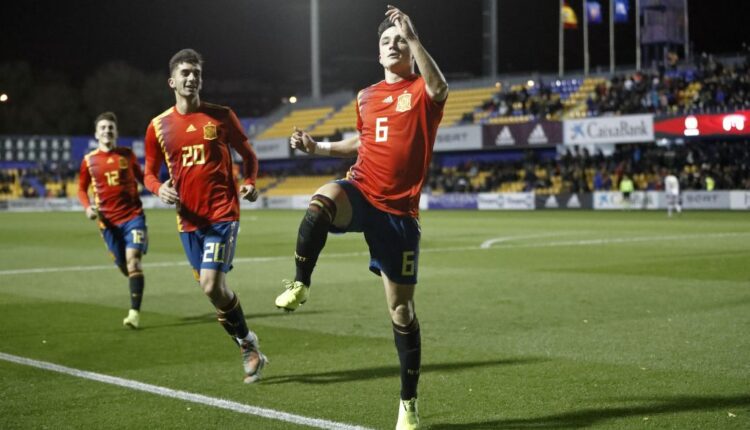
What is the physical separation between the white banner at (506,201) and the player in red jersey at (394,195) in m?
41.5

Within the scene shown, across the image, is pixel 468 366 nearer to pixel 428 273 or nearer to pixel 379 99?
pixel 379 99

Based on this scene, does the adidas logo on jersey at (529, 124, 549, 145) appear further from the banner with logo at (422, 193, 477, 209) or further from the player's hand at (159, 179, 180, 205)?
the player's hand at (159, 179, 180, 205)

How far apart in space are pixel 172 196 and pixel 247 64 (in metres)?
111

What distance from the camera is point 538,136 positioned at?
47844mm

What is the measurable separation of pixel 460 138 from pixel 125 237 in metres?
41.2

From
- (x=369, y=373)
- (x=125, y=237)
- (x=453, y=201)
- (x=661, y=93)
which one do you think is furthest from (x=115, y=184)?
(x=453, y=201)

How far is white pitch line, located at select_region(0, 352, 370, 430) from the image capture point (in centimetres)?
610

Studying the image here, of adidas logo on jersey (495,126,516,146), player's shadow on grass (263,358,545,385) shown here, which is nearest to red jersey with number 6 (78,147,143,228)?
player's shadow on grass (263,358,545,385)

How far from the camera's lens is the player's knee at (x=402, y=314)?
5953mm

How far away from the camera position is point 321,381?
754cm

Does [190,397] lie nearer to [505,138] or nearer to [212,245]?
[212,245]

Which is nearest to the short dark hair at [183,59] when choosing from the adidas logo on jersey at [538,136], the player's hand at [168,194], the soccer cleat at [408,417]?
the player's hand at [168,194]

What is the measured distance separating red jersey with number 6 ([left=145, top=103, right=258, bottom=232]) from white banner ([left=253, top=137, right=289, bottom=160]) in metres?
53.5

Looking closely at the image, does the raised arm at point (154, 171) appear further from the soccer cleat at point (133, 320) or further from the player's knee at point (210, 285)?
the soccer cleat at point (133, 320)
